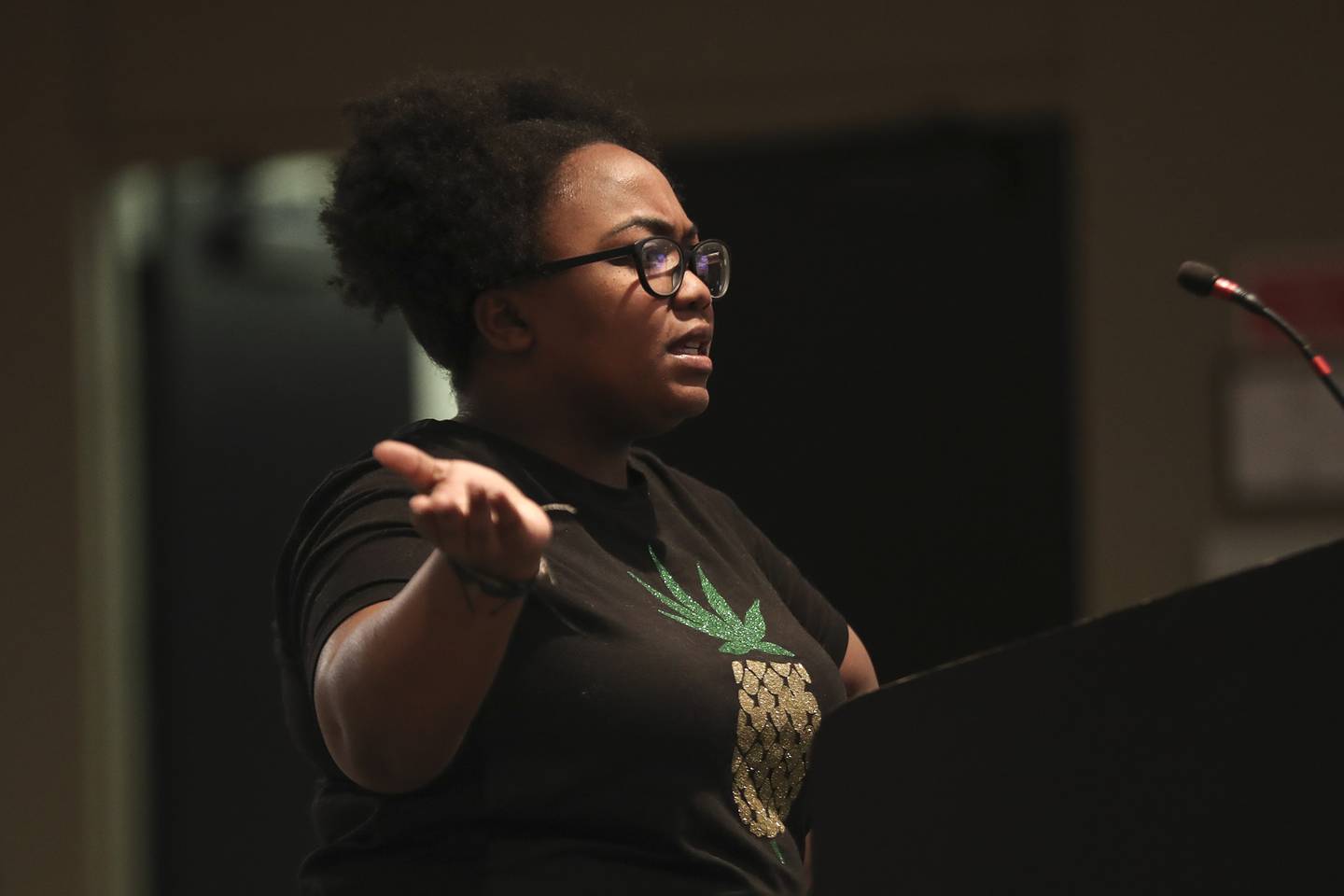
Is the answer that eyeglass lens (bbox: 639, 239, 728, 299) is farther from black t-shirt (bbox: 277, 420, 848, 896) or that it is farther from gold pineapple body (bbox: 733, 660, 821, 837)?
gold pineapple body (bbox: 733, 660, 821, 837)

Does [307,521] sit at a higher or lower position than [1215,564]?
higher

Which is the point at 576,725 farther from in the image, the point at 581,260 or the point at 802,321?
the point at 802,321

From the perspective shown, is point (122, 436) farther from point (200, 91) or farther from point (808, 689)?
point (808, 689)

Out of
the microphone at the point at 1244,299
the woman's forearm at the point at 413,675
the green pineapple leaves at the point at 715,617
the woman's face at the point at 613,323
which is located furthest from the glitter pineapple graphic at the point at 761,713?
the microphone at the point at 1244,299

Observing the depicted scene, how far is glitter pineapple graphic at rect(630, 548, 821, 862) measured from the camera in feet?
4.04

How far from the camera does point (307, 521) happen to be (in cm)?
124

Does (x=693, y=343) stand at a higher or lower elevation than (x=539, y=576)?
higher

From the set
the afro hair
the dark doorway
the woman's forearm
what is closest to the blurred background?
the dark doorway

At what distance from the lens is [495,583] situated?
101 cm

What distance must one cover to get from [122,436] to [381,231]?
2.62 meters

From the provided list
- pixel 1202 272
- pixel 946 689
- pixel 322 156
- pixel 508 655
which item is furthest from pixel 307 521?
pixel 322 156

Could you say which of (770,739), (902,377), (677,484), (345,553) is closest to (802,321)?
(902,377)

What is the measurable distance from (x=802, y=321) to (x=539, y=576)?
261 centimetres

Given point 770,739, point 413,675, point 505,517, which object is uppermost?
point 505,517
